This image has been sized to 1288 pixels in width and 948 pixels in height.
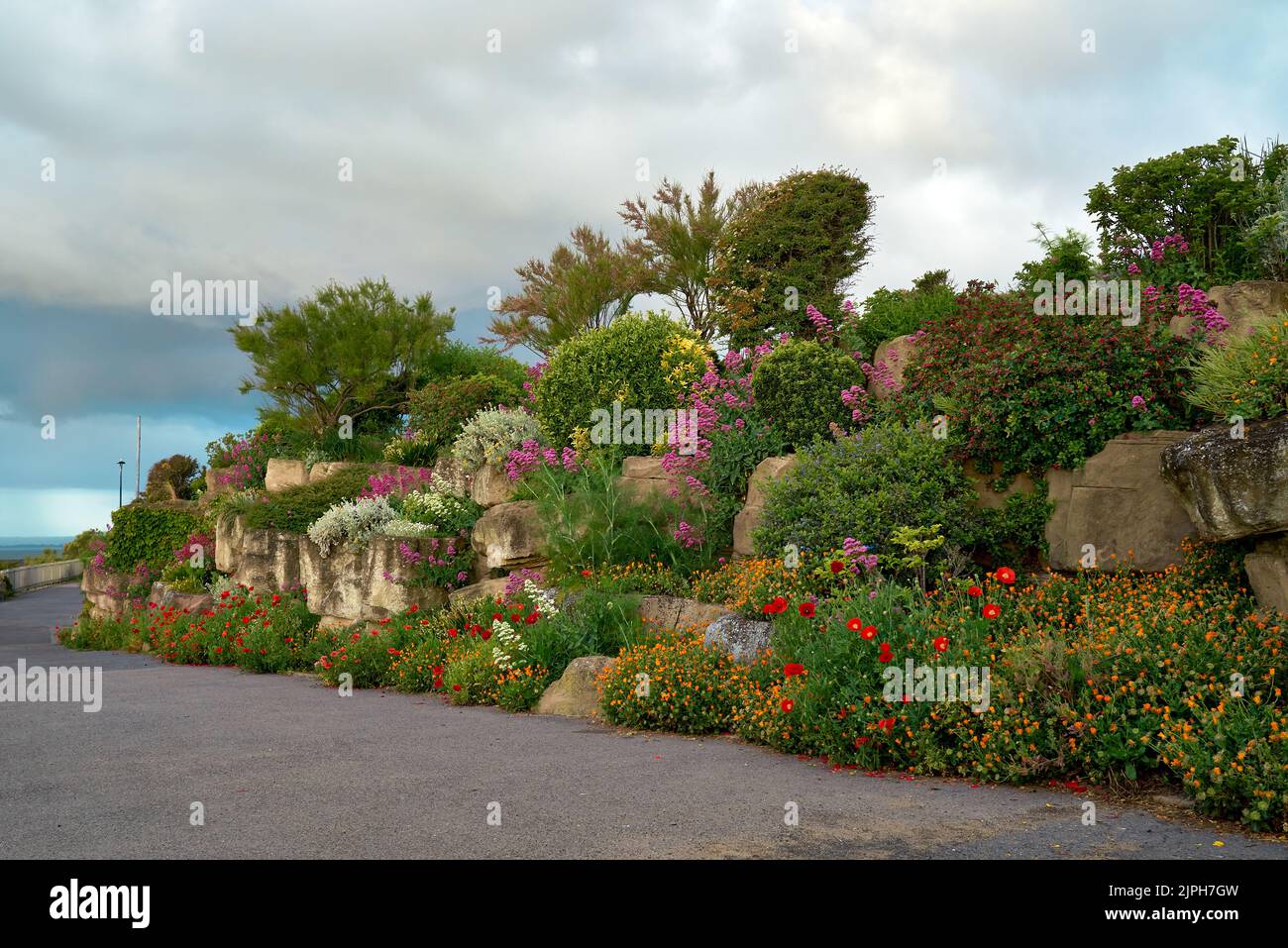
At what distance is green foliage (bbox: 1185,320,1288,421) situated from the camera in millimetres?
7855

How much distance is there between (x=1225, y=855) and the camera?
16.4ft

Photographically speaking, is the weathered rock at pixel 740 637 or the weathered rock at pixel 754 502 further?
the weathered rock at pixel 754 502

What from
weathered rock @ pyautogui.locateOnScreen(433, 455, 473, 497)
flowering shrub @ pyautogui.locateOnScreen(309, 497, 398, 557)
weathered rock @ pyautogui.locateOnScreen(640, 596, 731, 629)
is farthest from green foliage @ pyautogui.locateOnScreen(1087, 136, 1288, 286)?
flowering shrub @ pyautogui.locateOnScreen(309, 497, 398, 557)

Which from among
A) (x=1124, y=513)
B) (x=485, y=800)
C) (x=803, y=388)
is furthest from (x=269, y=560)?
(x=1124, y=513)

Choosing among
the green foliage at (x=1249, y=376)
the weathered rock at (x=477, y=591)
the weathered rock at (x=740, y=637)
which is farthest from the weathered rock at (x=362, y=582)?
the green foliage at (x=1249, y=376)

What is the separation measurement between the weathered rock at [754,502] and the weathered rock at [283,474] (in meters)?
11.8

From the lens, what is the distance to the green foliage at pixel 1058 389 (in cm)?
977

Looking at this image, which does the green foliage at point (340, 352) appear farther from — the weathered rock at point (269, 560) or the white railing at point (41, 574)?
the white railing at point (41, 574)

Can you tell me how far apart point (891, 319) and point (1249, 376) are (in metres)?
6.29

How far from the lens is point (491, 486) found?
1443 cm

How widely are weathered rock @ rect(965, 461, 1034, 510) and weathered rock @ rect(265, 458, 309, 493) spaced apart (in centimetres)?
1417

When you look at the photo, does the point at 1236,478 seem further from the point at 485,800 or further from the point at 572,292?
the point at 572,292
